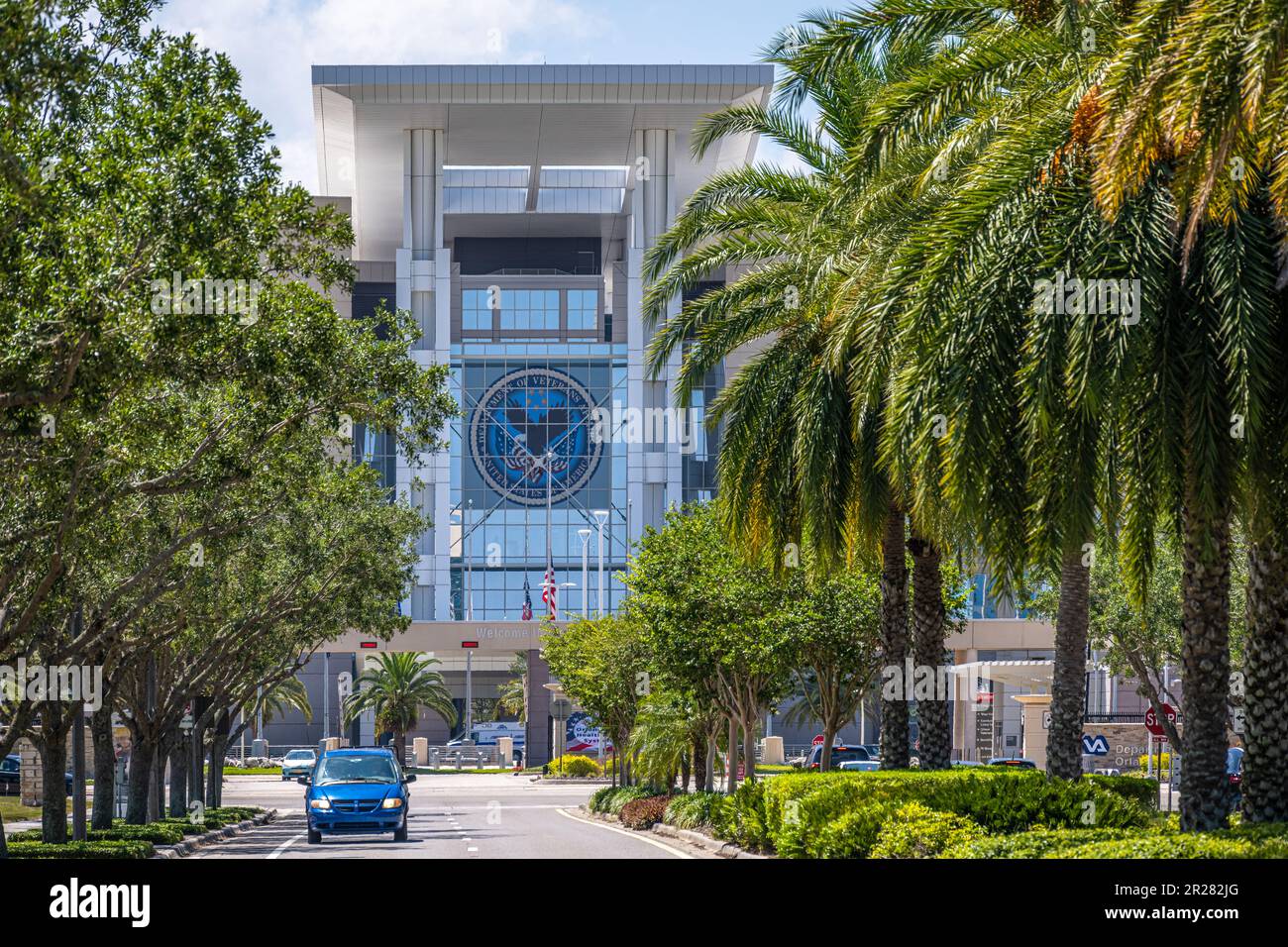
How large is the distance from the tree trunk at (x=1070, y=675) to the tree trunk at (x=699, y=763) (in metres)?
16.0

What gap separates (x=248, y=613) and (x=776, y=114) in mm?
17772

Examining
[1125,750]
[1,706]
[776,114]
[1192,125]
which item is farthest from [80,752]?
[1125,750]

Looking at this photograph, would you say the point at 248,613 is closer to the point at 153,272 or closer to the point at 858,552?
the point at 858,552

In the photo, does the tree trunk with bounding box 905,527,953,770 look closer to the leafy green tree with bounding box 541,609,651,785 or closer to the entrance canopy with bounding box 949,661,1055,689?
the leafy green tree with bounding box 541,609,651,785

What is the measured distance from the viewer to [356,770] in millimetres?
29797

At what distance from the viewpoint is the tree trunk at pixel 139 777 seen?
34.8 metres

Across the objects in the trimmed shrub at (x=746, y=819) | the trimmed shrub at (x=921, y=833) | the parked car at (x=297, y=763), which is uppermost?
the trimmed shrub at (x=921, y=833)

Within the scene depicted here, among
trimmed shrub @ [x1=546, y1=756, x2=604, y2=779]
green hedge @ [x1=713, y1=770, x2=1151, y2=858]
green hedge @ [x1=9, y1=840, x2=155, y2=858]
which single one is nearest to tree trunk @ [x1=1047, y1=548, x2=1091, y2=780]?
green hedge @ [x1=713, y1=770, x2=1151, y2=858]

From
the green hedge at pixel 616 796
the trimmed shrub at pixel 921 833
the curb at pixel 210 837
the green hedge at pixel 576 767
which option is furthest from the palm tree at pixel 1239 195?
the green hedge at pixel 576 767

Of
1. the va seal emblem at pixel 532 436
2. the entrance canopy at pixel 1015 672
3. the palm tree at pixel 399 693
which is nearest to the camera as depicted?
the entrance canopy at pixel 1015 672

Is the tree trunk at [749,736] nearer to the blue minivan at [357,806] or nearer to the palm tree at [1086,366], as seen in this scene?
the blue minivan at [357,806]

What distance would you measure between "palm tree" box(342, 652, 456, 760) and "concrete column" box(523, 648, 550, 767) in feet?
15.2

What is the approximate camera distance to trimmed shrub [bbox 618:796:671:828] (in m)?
34.3

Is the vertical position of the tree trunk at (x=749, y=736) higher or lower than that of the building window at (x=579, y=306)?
lower
